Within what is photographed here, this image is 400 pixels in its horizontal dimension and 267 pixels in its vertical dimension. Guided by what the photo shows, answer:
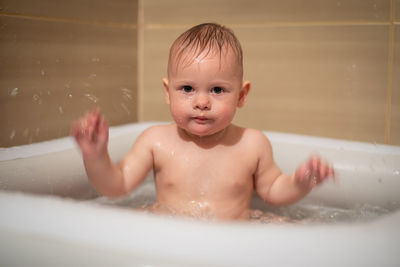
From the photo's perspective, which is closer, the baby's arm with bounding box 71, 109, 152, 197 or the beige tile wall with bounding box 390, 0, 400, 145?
the baby's arm with bounding box 71, 109, 152, 197

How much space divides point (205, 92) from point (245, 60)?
25.3 inches

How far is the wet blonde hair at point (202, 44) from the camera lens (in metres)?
0.94

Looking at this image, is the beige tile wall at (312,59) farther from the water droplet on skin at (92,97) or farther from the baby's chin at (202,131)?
the baby's chin at (202,131)

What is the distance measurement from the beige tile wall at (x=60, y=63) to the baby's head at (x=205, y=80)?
1.60 ft

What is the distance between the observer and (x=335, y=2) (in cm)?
141

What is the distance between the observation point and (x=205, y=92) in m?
0.94

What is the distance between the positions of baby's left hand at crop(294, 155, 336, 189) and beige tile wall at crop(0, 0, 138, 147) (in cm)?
75

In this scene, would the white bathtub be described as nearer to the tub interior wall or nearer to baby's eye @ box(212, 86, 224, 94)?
baby's eye @ box(212, 86, 224, 94)

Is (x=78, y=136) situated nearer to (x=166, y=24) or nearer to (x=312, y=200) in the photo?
(x=312, y=200)

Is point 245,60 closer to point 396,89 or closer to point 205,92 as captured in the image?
point 396,89

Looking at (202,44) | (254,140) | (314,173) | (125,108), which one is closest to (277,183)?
(254,140)

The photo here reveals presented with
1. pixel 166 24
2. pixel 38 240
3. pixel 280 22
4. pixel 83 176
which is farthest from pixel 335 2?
pixel 38 240

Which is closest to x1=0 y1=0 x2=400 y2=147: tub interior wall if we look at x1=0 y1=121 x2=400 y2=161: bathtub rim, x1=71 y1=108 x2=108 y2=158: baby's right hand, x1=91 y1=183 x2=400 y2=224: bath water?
x1=0 y1=121 x2=400 y2=161: bathtub rim

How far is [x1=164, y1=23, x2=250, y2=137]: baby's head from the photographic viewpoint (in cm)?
93
